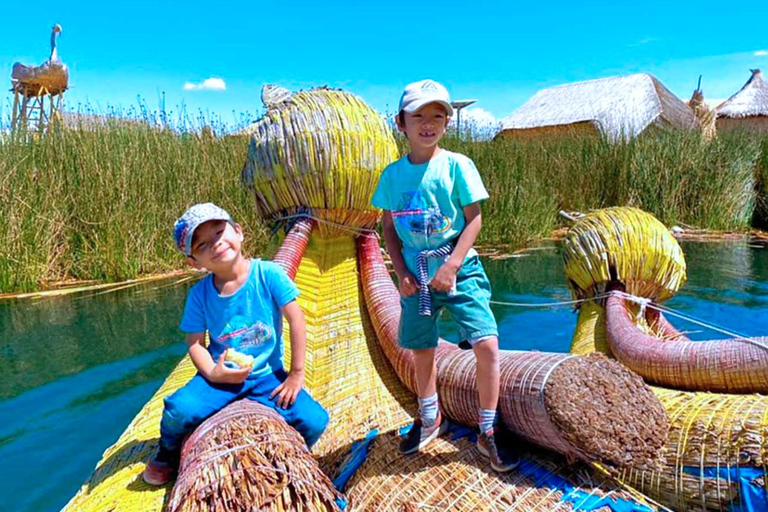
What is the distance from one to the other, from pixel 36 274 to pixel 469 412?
20.1 ft

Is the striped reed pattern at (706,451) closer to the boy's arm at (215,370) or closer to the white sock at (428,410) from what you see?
the white sock at (428,410)

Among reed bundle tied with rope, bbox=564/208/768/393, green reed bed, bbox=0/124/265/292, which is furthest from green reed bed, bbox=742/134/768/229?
reed bundle tied with rope, bbox=564/208/768/393

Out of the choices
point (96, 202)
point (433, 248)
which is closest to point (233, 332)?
point (433, 248)

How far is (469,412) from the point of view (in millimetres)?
2000

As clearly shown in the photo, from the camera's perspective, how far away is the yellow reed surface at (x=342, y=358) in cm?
235

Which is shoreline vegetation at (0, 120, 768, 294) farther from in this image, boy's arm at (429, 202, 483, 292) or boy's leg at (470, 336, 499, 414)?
boy's leg at (470, 336, 499, 414)

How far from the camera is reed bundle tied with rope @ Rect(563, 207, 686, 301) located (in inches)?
128

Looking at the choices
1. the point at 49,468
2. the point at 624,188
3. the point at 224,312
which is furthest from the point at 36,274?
the point at 624,188

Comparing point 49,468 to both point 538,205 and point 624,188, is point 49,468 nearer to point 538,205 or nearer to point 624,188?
point 538,205

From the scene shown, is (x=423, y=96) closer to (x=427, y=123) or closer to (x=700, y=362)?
(x=427, y=123)

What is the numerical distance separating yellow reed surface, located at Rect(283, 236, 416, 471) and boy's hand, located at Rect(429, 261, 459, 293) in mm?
653

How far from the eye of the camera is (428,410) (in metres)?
2.02

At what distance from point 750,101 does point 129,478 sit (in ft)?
76.2

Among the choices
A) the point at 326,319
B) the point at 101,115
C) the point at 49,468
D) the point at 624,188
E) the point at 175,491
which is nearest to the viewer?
the point at 175,491
